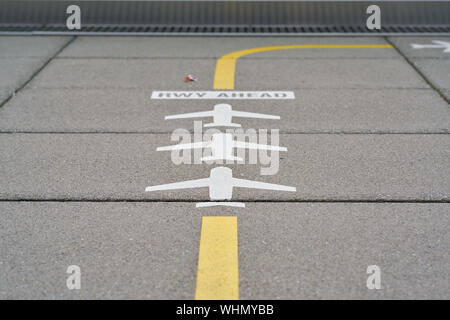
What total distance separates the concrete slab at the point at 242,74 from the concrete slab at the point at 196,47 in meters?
0.27

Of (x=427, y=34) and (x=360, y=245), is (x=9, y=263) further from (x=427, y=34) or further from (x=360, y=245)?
(x=427, y=34)

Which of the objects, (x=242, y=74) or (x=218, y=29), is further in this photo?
(x=218, y=29)

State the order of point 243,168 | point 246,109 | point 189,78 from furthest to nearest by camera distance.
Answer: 1. point 189,78
2. point 246,109
3. point 243,168

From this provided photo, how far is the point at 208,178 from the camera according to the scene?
4.73m

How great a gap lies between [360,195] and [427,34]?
229 inches

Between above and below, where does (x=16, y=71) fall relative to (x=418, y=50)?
below

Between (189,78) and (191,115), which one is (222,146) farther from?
(189,78)

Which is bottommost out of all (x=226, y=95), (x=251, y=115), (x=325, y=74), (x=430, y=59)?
(x=251, y=115)

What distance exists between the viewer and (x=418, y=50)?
27.8ft

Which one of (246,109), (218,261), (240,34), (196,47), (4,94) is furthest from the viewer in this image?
(240,34)

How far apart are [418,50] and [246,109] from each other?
3.61 meters

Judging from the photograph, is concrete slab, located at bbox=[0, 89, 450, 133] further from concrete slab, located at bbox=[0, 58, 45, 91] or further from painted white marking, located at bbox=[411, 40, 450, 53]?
painted white marking, located at bbox=[411, 40, 450, 53]

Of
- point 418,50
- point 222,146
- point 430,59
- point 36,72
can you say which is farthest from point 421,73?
point 36,72

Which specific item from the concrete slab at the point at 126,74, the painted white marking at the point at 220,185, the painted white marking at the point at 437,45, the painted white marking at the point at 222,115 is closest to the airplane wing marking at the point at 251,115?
the painted white marking at the point at 222,115
